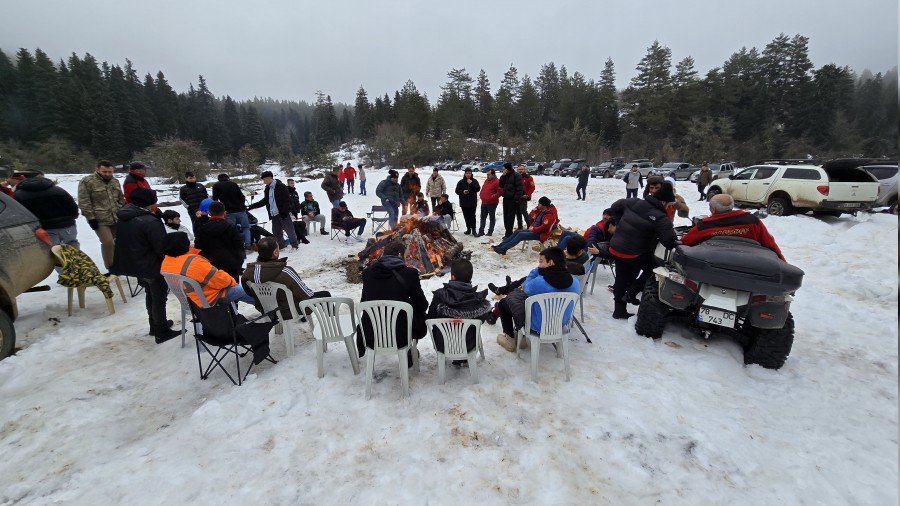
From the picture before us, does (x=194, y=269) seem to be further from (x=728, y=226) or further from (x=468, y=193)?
(x=468, y=193)

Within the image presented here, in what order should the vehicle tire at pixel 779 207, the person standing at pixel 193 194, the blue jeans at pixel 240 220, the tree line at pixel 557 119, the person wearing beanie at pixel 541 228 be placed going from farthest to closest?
the tree line at pixel 557 119 < the vehicle tire at pixel 779 207 < the person standing at pixel 193 194 < the person wearing beanie at pixel 541 228 < the blue jeans at pixel 240 220

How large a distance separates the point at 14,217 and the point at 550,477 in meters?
6.75

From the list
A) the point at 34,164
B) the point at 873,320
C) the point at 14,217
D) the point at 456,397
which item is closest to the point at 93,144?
the point at 34,164

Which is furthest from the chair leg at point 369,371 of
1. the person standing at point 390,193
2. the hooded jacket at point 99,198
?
the person standing at point 390,193

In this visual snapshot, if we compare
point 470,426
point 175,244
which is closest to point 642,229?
point 470,426

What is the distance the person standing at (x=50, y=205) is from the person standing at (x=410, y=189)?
649 cm

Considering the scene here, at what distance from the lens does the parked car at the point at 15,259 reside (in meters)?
4.06

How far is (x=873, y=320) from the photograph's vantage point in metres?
4.70

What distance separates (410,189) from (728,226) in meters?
7.83

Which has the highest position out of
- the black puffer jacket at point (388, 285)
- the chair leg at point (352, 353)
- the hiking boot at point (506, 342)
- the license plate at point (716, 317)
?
the black puffer jacket at point (388, 285)

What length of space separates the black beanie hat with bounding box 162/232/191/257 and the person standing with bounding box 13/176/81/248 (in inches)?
136

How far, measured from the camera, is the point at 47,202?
5508 mm

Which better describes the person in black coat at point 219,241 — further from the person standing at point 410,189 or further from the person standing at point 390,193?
the person standing at point 410,189

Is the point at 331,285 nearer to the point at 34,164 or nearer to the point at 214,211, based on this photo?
the point at 214,211
